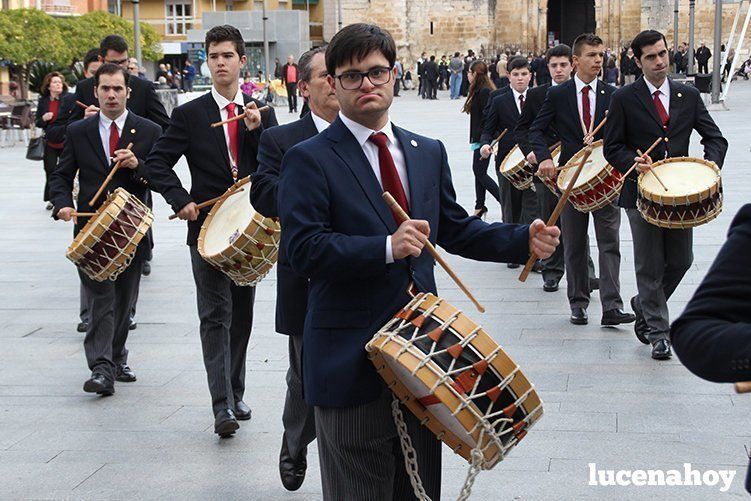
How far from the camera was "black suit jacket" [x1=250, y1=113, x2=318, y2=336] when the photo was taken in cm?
526

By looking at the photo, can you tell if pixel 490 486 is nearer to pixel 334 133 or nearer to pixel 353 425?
pixel 353 425

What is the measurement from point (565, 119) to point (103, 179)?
3527mm

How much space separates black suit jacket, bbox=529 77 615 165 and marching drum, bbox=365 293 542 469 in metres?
5.75

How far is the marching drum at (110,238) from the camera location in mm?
6906

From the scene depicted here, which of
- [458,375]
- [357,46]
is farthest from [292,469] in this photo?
[357,46]

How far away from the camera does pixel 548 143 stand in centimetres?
1027

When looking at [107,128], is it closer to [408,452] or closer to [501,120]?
[408,452]

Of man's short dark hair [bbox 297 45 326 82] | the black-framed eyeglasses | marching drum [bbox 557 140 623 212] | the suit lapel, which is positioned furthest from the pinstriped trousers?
marching drum [bbox 557 140 623 212]

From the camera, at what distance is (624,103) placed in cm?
799

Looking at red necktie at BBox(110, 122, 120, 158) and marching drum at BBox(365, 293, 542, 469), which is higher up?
red necktie at BBox(110, 122, 120, 158)

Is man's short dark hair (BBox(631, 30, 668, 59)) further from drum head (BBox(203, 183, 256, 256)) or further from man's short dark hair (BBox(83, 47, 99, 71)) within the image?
man's short dark hair (BBox(83, 47, 99, 71))

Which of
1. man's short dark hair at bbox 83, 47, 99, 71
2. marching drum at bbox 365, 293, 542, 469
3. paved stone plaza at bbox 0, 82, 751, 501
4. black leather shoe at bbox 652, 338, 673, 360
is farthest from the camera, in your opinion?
A: man's short dark hair at bbox 83, 47, 99, 71

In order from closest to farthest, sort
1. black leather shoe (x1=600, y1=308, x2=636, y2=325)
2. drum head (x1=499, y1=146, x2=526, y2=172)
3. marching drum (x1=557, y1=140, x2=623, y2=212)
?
1. marching drum (x1=557, y1=140, x2=623, y2=212)
2. black leather shoe (x1=600, y1=308, x2=636, y2=325)
3. drum head (x1=499, y1=146, x2=526, y2=172)

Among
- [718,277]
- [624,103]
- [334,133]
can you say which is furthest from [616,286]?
[718,277]
